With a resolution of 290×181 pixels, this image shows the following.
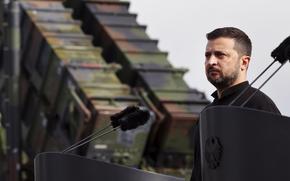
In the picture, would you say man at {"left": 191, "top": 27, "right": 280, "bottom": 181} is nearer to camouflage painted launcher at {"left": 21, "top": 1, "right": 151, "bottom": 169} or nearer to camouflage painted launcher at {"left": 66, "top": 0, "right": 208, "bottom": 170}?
camouflage painted launcher at {"left": 21, "top": 1, "right": 151, "bottom": 169}

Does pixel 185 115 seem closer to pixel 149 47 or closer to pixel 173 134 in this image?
pixel 173 134

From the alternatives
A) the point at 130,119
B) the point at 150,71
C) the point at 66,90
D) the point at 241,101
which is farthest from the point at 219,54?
the point at 150,71

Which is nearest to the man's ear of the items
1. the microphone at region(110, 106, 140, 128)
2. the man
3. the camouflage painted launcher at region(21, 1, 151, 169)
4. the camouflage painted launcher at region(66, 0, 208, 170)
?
the man

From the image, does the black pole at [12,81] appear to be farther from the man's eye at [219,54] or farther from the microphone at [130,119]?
the man's eye at [219,54]

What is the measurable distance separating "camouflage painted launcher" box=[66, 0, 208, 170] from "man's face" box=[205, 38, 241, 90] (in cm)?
1456

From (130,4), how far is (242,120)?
57.2 feet

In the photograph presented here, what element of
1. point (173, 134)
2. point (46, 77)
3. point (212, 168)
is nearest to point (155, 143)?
point (173, 134)

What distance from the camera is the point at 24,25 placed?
2045 centimetres

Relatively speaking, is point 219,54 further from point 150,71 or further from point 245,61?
point 150,71

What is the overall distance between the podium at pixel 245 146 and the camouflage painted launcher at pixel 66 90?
45.8ft

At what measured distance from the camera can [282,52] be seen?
4469 millimetres

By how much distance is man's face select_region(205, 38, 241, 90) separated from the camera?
15.8 ft

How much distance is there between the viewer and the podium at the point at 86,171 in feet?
16.0

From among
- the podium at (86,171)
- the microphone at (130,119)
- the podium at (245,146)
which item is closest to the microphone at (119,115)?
the microphone at (130,119)
